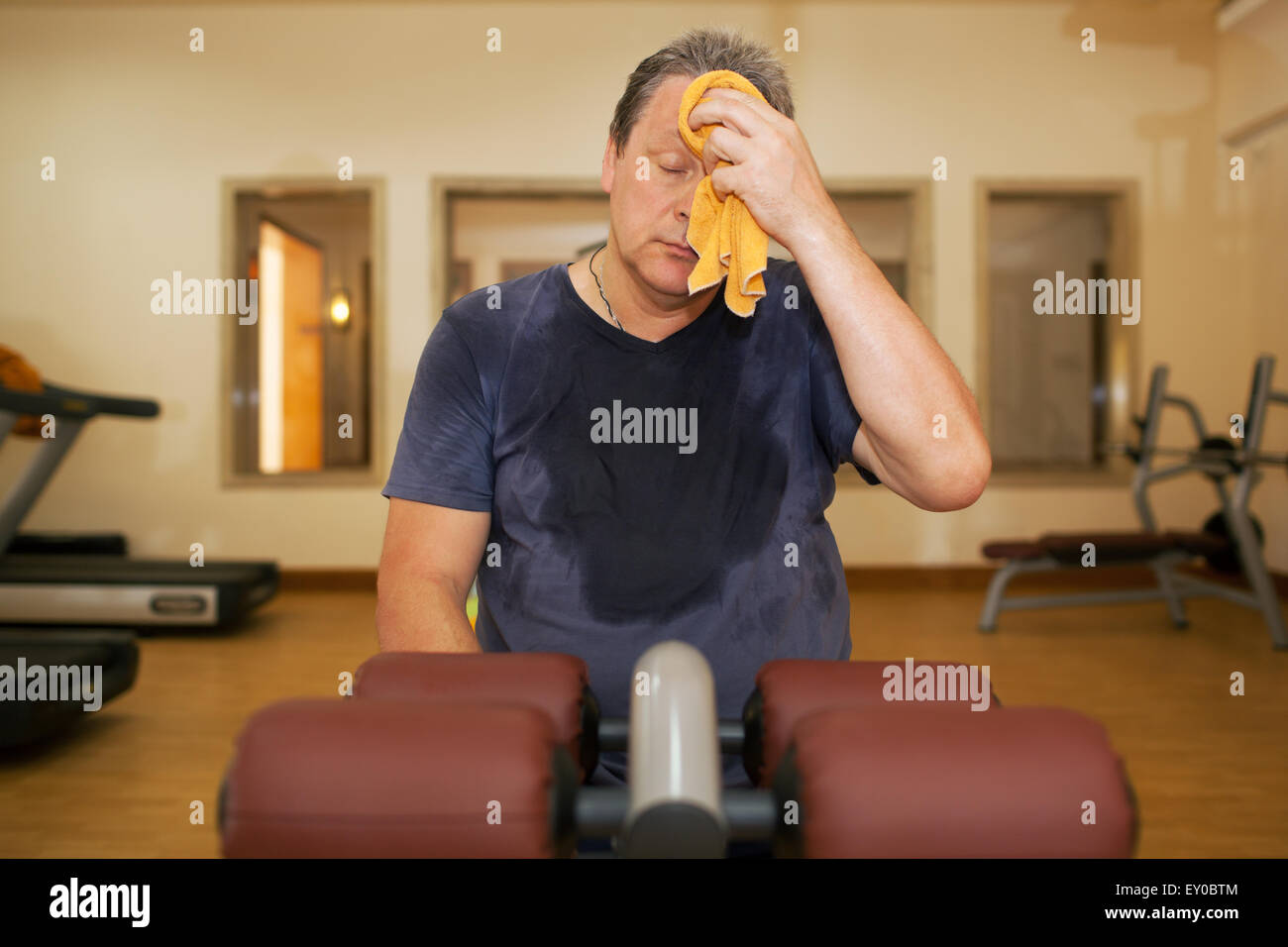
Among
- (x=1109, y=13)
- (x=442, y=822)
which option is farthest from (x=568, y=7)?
(x=442, y=822)

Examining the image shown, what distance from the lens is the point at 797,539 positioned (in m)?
0.89

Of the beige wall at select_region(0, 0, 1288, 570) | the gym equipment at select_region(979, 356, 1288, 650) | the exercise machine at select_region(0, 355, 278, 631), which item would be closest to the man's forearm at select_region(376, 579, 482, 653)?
the exercise machine at select_region(0, 355, 278, 631)

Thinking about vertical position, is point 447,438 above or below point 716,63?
below

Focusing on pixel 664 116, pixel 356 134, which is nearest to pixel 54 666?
pixel 664 116

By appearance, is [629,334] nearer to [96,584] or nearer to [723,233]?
[723,233]

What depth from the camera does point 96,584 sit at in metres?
3.97

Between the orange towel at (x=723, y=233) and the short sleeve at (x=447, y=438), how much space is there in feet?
0.93

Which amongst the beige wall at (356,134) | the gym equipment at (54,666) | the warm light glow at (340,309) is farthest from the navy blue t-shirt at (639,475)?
the warm light glow at (340,309)

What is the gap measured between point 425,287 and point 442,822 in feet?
17.1

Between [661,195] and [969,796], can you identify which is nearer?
[969,796]

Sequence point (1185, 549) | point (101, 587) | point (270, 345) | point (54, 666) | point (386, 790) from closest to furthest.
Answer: point (386, 790), point (54, 666), point (101, 587), point (1185, 549), point (270, 345)

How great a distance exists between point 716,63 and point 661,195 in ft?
0.47

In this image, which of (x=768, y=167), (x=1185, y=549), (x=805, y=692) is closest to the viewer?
(x=805, y=692)
